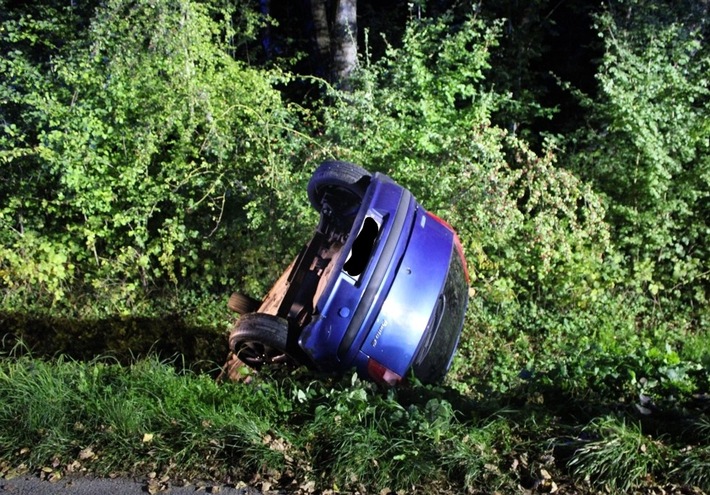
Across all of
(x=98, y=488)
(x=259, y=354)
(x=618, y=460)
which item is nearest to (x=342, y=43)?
(x=259, y=354)

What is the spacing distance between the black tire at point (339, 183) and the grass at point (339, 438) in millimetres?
1820

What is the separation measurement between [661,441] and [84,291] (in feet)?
22.3

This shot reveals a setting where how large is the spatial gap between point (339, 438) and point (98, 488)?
4.60 feet

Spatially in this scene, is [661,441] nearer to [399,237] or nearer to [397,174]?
[399,237]

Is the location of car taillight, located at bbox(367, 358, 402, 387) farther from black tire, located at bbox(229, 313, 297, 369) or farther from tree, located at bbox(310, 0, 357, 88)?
tree, located at bbox(310, 0, 357, 88)

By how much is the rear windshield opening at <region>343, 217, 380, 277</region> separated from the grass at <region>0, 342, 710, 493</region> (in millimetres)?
791

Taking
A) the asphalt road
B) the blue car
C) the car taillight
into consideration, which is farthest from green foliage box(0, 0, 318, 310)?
the asphalt road

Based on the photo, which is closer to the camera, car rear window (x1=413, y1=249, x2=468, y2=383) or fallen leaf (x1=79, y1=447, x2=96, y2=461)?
fallen leaf (x1=79, y1=447, x2=96, y2=461)

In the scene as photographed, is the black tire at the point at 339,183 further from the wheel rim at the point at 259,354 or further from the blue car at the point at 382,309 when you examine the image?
the wheel rim at the point at 259,354

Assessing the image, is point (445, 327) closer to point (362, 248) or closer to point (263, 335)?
point (362, 248)

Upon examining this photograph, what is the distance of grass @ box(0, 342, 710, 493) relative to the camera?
4.32 metres

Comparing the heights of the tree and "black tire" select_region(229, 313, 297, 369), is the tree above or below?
above

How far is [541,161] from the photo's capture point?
27.9 ft

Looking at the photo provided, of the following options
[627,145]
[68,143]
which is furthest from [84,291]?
[627,145]
